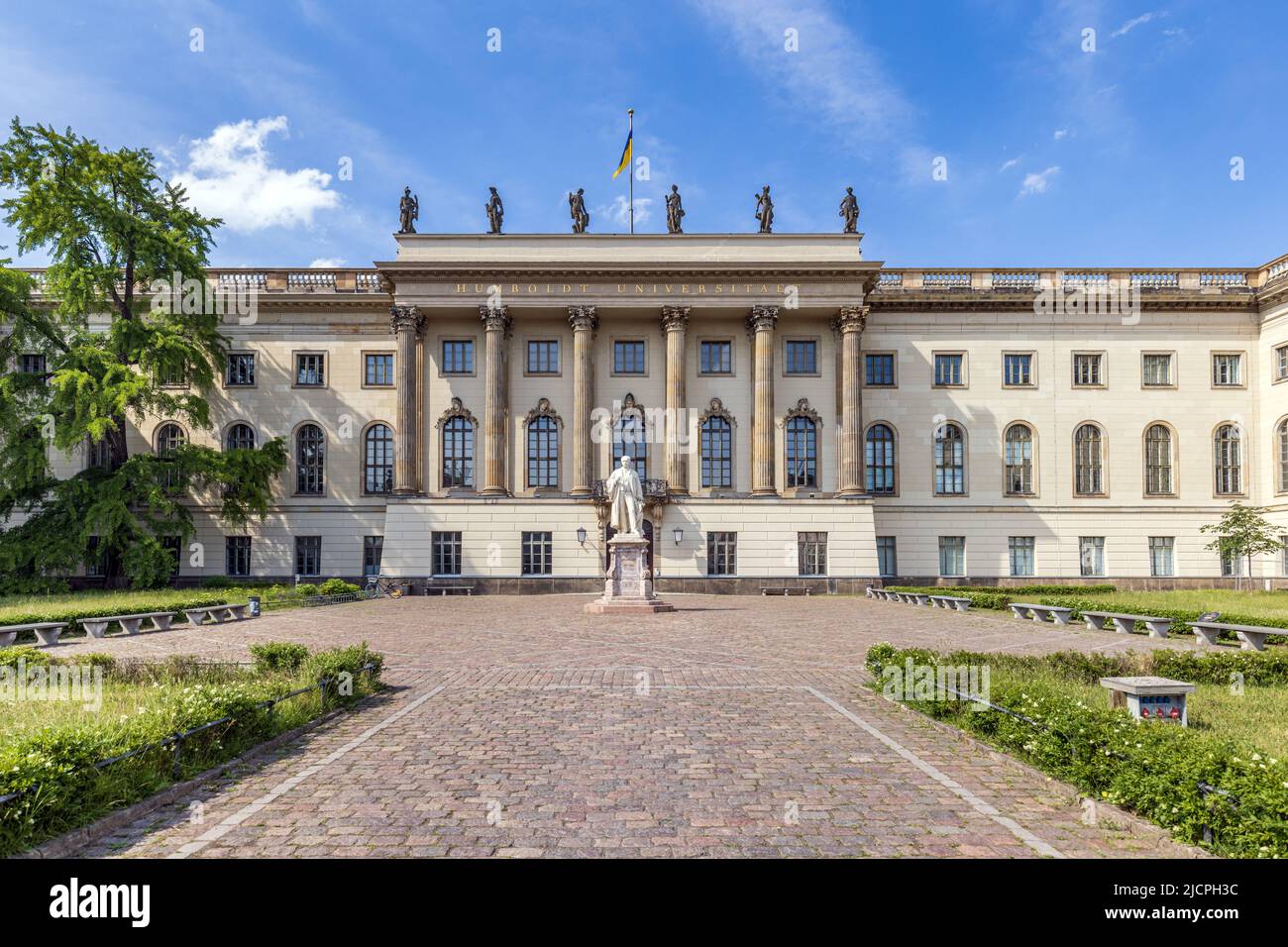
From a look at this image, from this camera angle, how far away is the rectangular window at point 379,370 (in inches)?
1732

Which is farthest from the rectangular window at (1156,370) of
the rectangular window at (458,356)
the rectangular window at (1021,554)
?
the rectangular window at (458,356)

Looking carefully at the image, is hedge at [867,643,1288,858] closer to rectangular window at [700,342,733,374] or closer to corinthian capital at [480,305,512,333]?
A: rectangular window at [700,342,733,374]

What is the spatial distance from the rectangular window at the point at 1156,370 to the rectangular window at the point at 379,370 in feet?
141

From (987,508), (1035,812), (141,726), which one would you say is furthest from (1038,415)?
(141,726)

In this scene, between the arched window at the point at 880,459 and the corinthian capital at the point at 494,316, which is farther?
the arched window at the point at 880,459

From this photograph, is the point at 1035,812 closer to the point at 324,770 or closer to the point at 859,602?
the point at 324,770

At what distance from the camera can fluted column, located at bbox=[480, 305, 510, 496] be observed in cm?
4084

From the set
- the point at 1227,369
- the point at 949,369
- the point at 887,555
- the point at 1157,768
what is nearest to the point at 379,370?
the point at 887,555

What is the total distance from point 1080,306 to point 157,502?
4942 cm

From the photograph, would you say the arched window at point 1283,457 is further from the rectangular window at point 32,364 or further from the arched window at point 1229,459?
the rectangular window at point 32,364

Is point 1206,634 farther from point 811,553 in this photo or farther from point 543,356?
point 543,356

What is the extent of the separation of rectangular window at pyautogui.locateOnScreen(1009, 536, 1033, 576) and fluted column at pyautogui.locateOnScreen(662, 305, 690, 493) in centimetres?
1902

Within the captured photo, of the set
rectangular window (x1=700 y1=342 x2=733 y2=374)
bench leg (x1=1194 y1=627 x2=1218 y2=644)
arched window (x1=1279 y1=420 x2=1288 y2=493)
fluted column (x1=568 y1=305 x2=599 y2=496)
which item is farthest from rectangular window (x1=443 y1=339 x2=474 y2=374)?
arched window (x1=1279 y1=420 x2=1288 y2=493)

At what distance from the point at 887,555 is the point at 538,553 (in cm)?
1952
